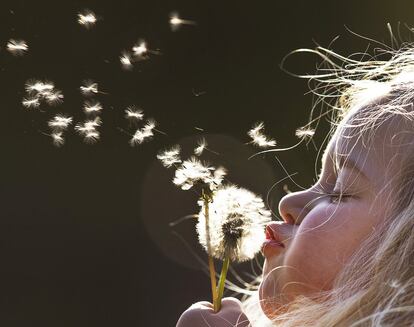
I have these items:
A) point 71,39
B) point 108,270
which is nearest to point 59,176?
point 108,270

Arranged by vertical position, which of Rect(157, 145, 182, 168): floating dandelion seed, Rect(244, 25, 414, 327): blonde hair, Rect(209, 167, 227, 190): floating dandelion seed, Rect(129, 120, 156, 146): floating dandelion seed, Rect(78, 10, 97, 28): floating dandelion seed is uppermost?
Rect(78, 10, 97, 28): floating dandelion seed

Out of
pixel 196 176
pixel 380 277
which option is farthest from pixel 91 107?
pixel 380 277

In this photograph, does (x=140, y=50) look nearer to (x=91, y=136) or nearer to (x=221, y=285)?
(x=91, y=136)

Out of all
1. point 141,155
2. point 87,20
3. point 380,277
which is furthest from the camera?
point 141,155

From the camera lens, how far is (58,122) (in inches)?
31.8

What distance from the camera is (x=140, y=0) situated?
48.0 inches

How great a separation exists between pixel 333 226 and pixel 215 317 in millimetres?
151

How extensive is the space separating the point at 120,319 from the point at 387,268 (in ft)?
3.01

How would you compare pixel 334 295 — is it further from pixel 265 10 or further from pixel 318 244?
pixel 265 10

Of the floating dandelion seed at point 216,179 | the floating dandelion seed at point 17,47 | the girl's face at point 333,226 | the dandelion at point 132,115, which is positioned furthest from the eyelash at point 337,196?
the floating dandelion seed at point 17,47

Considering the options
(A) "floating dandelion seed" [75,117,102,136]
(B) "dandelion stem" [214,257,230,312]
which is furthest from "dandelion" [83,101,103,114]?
(B) "dandelion stem" [214,257,230,312]

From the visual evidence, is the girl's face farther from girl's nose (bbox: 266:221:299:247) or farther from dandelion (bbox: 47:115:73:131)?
dandelion (bbox: 47:115:73:131)

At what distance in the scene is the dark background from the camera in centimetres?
121

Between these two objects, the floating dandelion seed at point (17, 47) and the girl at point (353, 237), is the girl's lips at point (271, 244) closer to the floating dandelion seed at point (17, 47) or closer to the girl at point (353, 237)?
the girl at point (353, 237)
